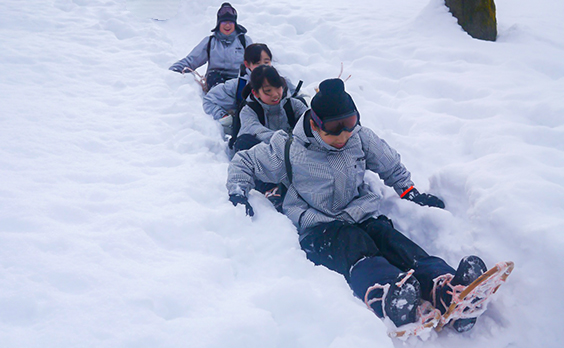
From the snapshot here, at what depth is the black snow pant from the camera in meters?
1.82

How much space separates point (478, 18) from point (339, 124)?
3772mm

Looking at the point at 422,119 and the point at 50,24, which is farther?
the point at 50,24

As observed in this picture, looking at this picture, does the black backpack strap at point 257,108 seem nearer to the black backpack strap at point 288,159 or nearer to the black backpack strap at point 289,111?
the black backpack strap at point 289,111

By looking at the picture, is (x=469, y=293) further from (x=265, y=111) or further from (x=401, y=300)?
(x=265, y=111)

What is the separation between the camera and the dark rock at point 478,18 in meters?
4.60

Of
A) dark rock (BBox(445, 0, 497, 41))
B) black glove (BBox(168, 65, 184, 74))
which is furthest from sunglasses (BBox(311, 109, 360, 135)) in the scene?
dark rock (BBox(445, 0, 497, 41))

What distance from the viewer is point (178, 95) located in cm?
408

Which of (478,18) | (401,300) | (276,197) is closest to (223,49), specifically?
(276,197)

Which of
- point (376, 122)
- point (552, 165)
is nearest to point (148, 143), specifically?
point (376, 122)

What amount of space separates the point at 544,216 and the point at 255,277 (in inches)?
60.4

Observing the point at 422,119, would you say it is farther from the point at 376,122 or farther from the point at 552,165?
the point at 552,165

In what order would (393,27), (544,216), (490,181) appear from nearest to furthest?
(544,216) < (490,181) < (393,27)

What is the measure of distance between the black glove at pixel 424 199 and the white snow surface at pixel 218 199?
0.17ft

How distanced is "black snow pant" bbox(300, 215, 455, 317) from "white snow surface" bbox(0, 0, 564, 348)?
143mm
